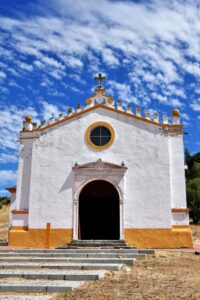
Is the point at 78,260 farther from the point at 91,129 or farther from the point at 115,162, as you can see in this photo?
the point at 91,129

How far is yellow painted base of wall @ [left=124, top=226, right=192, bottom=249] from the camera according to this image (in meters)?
15.8

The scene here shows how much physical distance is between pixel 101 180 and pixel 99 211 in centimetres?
194

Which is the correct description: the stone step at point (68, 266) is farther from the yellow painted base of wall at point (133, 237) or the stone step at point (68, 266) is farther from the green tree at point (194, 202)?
the green tree at point (194, 202)

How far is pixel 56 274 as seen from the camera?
798 centimetres

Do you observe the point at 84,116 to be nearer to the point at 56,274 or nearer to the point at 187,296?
the point at 56,274

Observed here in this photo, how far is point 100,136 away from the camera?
17.4 m

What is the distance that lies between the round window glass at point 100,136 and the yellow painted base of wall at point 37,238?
14.6 ft

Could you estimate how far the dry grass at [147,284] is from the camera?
20.5 feet

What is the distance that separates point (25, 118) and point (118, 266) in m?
11.1

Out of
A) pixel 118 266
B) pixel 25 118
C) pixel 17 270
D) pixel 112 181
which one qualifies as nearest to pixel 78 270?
pixel 118 266

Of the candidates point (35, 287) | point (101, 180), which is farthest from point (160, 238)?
point (35, 287)

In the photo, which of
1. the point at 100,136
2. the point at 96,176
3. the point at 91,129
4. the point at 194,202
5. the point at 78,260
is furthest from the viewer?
the point at 194,202

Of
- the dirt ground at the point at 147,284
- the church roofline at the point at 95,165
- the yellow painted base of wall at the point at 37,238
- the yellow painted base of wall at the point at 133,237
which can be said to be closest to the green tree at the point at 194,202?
the yellow painted base of wall at the point at 133,237

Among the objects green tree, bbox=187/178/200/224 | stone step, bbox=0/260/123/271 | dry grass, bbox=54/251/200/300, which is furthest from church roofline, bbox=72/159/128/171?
green tree, bbox=187/178/200/224
